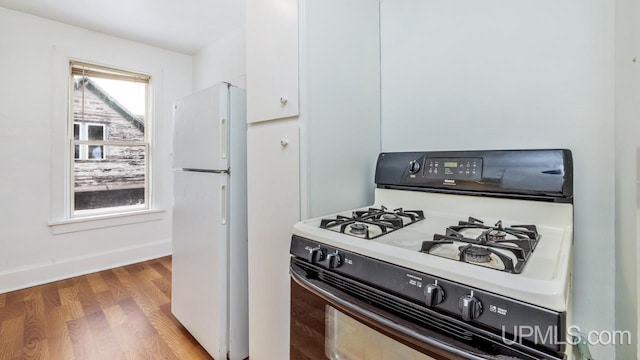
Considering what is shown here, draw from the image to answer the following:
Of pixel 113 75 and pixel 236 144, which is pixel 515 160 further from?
pixel 113 75

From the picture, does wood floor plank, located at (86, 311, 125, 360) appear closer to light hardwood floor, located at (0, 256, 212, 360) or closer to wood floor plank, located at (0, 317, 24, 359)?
light hardwood floor, located at (0, 256, 212, 360)

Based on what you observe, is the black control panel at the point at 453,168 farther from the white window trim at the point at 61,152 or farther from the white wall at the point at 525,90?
the white window trim at the point at 61,152


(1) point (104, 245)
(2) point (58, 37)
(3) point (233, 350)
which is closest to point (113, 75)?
(2) point (58, 37)

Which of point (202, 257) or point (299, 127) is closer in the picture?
point (299, 127)

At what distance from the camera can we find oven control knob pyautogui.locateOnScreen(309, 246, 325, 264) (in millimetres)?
854

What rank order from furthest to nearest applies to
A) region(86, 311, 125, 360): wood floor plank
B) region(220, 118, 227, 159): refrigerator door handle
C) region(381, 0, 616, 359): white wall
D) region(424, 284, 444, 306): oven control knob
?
region(86, 311, 125, 360): wood floor plank
region(220, 118, 227, 159): refrigerator door handle
region(381, 0, 616, 359): white wall
region(424, 284, 444, 306): oven control knob

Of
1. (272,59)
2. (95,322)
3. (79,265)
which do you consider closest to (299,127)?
(272,59)

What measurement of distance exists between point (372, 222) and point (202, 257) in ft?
3.92

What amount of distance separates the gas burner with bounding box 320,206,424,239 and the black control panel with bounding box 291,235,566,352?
12 centimetres

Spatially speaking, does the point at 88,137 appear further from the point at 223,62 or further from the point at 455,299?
the point at 455,299

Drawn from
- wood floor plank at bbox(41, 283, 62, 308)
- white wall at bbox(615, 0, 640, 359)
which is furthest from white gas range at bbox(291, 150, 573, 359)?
wood floor plank at bbox(41, 283, 62, 308)

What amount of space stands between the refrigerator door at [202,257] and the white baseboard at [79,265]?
159cm

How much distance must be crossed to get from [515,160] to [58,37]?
3.86m

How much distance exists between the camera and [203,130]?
5.61ft
